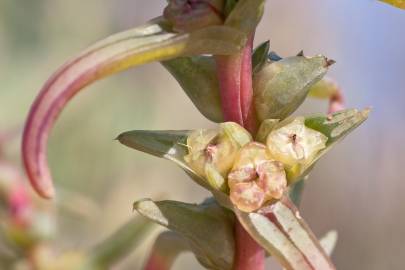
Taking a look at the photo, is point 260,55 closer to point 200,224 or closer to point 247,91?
point 247,91

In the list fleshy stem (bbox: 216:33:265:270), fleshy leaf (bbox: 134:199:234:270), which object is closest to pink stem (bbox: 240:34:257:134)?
fleshy stem (bbox: 216:33:265:270)

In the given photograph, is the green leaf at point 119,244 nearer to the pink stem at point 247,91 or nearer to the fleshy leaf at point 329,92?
the fleshy leaf at point 329,92

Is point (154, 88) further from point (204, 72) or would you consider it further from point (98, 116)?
point (204, 72)

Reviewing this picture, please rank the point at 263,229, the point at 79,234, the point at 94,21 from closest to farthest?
the point at 263,229 → the point at 79,234 → the point at 94,21

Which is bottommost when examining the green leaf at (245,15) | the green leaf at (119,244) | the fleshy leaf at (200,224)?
the green leaf at (119,244)

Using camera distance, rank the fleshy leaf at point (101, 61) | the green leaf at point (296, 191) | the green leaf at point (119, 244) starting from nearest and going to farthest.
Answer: the fleshy leaf at point (101, 61)
the green leaf at point (296, 191)
the green leaf at point (119, 244)

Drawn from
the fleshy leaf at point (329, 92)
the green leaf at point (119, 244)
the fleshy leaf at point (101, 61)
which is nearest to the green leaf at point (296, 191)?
the fleshy leaf at point (329, 92)

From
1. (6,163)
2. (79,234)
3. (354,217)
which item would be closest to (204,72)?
(6,163)
